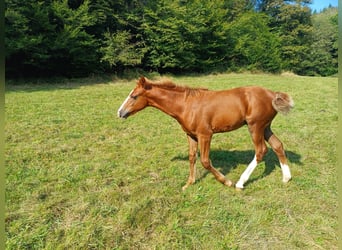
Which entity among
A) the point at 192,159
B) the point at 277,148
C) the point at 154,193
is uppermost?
the point at 277,148

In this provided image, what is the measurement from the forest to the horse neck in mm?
12286

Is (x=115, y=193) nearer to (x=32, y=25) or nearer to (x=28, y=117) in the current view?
(x=28, y=117)

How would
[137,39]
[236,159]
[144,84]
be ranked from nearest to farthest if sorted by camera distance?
[144,84] → [236,159] → [137,39]

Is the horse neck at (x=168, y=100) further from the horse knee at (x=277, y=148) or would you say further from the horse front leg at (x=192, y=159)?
the horse knee at (x=277, y=148)

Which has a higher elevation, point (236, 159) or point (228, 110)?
point (228, 110)

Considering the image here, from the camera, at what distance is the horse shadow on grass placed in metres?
4.66

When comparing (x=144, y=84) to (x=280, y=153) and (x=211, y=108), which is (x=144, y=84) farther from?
(x=280, y=153)

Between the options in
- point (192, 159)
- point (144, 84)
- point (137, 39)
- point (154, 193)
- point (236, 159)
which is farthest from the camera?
point (137, 39)

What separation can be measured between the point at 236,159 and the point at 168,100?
1.97m

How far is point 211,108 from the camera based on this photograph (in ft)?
12.7

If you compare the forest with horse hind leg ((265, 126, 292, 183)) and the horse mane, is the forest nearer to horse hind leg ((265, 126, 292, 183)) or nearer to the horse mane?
horse hind leg ((265, 126, 292, 183))

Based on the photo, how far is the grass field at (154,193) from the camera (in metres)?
2.94

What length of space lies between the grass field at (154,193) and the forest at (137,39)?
10.7 metres

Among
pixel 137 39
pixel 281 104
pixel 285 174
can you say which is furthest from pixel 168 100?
pixel 137 39
